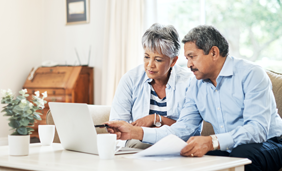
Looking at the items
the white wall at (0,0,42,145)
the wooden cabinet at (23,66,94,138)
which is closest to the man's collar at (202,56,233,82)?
the wooden cabinet at (23,66,94,138)

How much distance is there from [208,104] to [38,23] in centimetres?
340

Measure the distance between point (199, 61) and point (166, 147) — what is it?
23.2 inches

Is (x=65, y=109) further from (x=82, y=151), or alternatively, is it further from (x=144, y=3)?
(x=144, y=3)

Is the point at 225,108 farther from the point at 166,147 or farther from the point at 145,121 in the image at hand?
the point at 166,147

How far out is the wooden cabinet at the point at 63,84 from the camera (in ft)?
11.9

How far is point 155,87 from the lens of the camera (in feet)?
6.24

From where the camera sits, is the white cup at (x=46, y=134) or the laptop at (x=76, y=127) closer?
the laptop at (x=76, y=127)

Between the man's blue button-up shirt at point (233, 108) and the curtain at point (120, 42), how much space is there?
79.1 inches

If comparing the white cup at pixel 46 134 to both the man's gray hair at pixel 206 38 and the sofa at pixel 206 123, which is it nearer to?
the sofa at pixel 206 123

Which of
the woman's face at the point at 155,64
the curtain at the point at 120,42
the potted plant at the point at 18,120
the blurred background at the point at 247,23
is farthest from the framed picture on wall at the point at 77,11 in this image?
the potted plant at the point at 18,120

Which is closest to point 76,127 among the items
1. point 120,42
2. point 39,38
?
point 120,42

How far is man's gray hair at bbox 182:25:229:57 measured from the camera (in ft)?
5.01

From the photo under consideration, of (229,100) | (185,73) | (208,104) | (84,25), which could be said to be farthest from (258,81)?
(84,25)

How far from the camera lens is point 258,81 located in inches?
57.1
